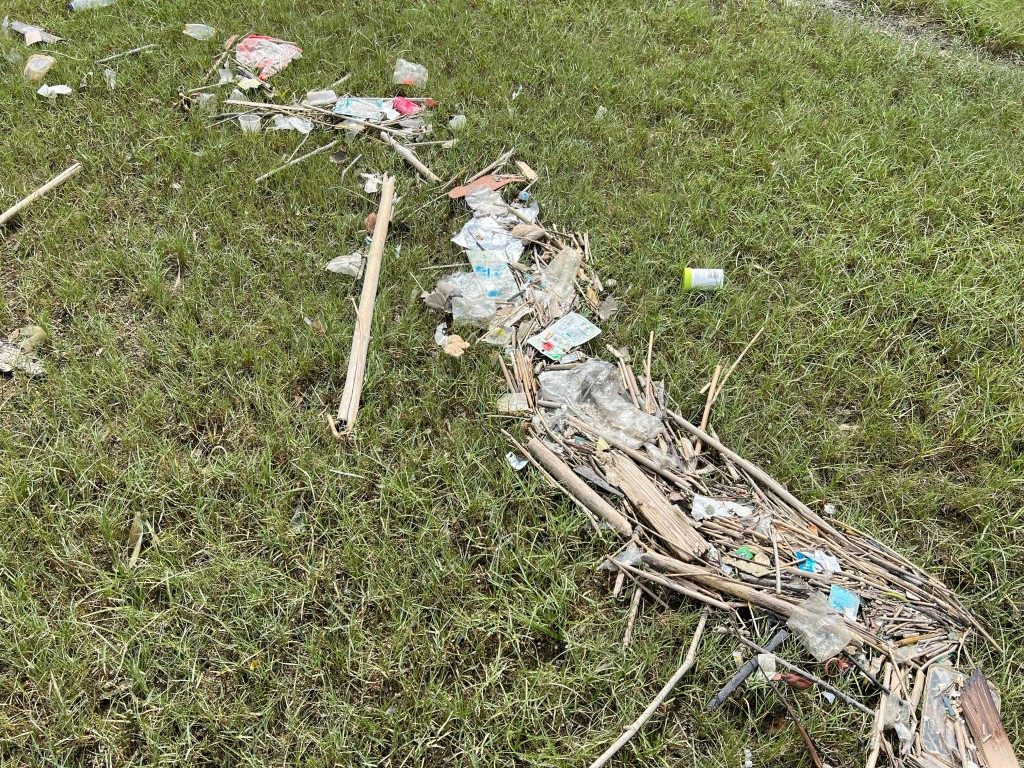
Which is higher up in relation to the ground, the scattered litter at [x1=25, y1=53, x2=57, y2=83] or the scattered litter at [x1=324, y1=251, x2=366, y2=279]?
the scattered litter at [x1=25, y1=53, x2=57, y2=83]

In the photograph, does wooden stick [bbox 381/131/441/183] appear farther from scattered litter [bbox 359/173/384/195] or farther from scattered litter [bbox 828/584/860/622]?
scattered litter [bbox 828/584/860/622]

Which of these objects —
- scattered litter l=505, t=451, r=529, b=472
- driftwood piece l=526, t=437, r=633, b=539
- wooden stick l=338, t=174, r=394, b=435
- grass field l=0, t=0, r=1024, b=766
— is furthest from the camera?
wooden stick l=338, t=174, r=394, b=435

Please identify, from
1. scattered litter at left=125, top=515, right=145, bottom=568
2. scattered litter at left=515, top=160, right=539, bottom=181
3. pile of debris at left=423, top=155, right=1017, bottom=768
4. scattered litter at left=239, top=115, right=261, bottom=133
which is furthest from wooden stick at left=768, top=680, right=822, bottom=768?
scattered litter at left=239, top=115, right=261, bottom=133

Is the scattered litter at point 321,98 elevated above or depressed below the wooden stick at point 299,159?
above

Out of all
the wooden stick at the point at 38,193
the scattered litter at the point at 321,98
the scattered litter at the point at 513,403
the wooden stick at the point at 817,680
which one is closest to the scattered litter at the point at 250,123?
the scattered litter at the point at 321,98

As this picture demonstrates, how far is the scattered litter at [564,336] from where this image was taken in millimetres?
2889

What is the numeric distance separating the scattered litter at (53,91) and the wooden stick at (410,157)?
2.06m

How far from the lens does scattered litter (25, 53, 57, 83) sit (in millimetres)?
4211

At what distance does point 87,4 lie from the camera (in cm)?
491

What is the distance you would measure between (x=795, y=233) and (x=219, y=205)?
10.1 feet

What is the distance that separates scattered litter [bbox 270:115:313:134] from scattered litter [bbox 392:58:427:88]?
0.72 meters

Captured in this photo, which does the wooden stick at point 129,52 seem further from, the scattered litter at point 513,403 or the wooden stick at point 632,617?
the wooden stick at point 632,617

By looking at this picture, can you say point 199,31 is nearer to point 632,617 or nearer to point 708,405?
point 708,405

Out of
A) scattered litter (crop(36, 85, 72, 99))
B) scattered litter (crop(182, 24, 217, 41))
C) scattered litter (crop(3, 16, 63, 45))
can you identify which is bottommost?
scattered litter (crop(36, 85, 72, 99))
